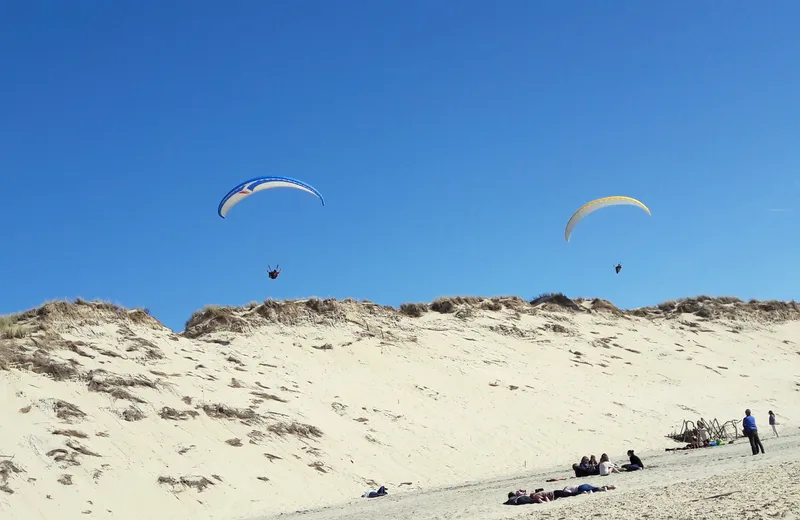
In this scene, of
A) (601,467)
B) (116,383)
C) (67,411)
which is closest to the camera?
(601,467)

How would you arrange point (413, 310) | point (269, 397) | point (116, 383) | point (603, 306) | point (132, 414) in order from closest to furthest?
point (132, 414) < point (116, 383) < point (269, 397) < point (413, 310) < point (603, 306)

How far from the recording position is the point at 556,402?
85.5 ft

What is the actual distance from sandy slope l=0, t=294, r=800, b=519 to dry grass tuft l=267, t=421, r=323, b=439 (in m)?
0.05

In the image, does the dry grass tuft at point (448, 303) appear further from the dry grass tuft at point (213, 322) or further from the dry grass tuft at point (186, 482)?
the dry grass tuft at point (186, 482)

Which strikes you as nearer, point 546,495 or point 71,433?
point 546,495

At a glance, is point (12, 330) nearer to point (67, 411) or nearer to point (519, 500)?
point (67, 411)

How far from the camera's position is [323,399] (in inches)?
888

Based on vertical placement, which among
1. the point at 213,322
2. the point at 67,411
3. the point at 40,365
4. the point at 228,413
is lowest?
the point at 228,413

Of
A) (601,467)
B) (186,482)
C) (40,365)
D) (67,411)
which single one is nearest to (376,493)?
(186,482)

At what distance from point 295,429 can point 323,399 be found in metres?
3.02

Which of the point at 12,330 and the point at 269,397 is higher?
the point at 12,330

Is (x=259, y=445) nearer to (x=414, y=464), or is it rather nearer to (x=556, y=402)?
(x=414, y=464)

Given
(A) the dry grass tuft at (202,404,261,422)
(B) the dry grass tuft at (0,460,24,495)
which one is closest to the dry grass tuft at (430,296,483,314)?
(A) the dry grass tuft at (202,404,261,422)

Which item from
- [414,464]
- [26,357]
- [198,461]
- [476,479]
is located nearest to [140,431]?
[198,461]
